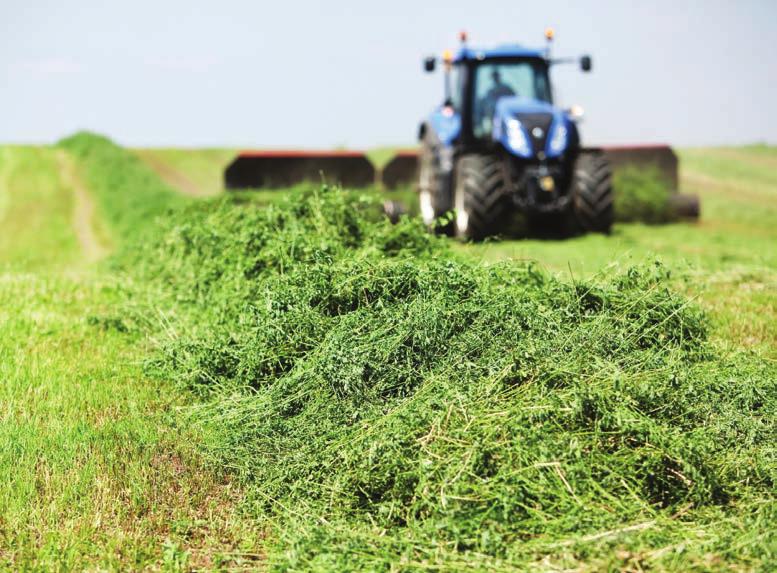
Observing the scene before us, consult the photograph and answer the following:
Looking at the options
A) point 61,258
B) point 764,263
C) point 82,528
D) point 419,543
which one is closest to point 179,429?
point 82,528

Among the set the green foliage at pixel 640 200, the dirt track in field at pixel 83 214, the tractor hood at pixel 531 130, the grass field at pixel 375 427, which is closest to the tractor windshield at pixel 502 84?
the tractor hood at pixel 531 130

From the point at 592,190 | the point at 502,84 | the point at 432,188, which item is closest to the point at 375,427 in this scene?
the point at 592,190

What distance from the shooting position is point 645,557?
3100 millimetres

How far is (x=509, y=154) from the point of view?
11.8 metres

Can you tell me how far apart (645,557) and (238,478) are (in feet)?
6.03

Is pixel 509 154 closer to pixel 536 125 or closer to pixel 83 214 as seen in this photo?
pixel 536 125

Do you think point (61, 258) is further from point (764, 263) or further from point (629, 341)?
point (629, 341)

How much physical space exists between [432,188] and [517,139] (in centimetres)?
230

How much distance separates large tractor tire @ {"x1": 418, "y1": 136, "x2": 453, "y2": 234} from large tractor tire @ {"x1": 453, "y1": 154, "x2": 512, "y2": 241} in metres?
0.46

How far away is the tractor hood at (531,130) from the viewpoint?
11.6m

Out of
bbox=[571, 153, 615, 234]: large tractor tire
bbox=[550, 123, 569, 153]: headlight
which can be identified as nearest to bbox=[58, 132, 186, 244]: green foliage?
bbox=[550, 123, 569, 153]: headlight

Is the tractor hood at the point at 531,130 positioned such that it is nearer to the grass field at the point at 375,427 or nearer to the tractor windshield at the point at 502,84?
the tractor windshield at the point at 502,84

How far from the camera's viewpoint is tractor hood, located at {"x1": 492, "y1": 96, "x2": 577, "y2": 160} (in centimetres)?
1157

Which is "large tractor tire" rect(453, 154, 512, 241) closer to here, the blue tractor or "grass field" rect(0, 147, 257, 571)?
the blue tractor
